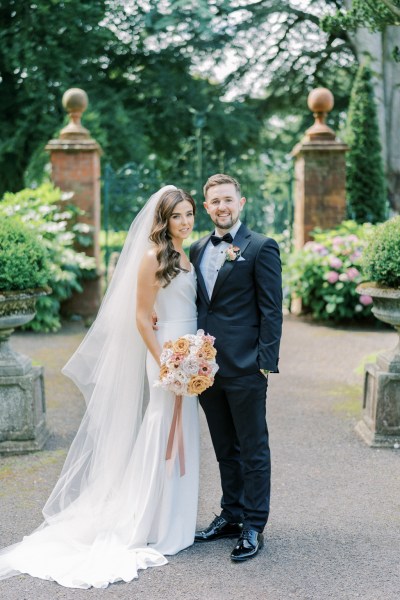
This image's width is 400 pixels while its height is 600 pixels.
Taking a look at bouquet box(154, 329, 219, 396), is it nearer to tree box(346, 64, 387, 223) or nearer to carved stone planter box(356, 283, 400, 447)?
carved stone planter box(356, 283, 400, 447)

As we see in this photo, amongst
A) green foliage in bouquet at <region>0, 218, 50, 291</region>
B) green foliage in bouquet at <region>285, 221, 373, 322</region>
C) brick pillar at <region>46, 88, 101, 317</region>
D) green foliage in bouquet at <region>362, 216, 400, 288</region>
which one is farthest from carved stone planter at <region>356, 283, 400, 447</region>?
brick pillar at <region>46, 88, 101, 317</region>

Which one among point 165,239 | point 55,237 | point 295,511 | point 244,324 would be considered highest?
point 165,239

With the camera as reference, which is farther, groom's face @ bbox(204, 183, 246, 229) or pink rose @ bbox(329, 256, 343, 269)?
pink rose @ bbox(329, 256, 343, 269)

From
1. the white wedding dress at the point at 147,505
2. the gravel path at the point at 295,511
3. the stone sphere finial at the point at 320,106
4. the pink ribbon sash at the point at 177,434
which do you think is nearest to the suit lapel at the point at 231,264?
the white wedding dress at the point at 147,505

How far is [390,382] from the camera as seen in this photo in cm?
492

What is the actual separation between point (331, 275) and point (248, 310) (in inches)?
248

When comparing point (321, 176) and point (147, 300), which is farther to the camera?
point (321, 176)

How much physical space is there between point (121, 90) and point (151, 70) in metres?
0.94

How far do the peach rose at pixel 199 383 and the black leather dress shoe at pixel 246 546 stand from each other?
2.44 feet

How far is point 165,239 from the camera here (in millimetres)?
3438

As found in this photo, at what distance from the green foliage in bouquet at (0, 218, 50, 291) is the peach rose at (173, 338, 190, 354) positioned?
6.21ft

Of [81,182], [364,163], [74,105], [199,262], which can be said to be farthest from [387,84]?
[199,262]

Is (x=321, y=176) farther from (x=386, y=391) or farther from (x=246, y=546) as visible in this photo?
(x=246, y=546)

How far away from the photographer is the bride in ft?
10.8
